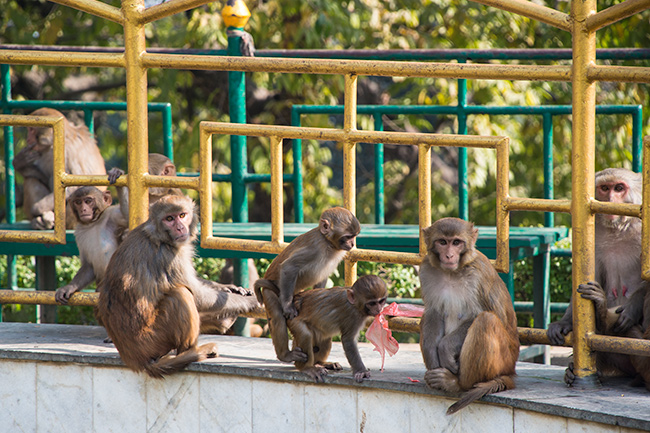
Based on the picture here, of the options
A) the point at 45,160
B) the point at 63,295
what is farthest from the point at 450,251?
the point at 45,160

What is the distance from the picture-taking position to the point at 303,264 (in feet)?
14.1

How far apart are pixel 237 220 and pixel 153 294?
7.27 ft

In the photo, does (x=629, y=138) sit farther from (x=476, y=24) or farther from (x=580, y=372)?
(x=580, y=372)

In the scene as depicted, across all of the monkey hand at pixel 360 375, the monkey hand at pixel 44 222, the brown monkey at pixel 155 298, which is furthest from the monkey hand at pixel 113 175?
the monkey hand at pixel 44 222

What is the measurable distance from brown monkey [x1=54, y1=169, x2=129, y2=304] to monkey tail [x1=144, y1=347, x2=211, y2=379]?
1.23 m

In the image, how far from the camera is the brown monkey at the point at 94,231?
17.4 feet

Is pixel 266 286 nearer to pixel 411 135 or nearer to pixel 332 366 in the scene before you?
pixel 332 366

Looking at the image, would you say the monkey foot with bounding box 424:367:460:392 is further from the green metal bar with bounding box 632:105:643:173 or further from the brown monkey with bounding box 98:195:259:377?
the green metal bar with bounding box 632:105:643:173

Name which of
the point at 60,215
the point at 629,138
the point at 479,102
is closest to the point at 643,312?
the point at 60,215

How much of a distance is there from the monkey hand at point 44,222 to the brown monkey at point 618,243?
4439mm

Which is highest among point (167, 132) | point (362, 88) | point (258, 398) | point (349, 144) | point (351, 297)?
point (362, 88)

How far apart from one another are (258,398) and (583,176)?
1810mm

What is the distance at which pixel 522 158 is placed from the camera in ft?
34.3

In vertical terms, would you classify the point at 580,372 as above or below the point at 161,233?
below
